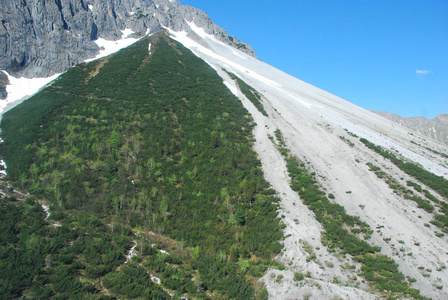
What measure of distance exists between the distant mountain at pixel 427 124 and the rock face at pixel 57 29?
137470mm

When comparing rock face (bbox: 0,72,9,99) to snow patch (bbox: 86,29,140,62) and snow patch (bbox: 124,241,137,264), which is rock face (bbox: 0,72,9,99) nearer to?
snow patch (bbox: 86,29,140,62)

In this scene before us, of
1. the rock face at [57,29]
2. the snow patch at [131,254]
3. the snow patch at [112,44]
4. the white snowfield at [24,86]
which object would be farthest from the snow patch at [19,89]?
the snow patch at [131,254]

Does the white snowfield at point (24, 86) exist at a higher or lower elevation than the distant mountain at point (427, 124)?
lower

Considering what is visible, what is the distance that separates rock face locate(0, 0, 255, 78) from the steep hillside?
1977cm

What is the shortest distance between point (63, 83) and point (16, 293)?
3960cm

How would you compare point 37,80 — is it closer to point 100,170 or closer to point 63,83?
point 63,83

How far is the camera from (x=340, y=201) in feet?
70.7

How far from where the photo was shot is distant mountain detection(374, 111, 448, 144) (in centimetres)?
14962

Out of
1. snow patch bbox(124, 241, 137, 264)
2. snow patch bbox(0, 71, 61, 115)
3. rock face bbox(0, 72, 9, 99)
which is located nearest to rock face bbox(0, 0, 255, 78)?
snow patch bbox(0, 71, 61, 115)

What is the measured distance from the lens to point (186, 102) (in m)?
36.3

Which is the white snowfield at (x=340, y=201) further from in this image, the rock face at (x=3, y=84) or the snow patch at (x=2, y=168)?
the rock face at (x=3, y=84)

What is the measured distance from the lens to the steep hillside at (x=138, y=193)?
13148 mm

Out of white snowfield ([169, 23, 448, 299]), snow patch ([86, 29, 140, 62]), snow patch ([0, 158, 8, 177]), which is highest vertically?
snow patch ([86, 29, 140, 62])

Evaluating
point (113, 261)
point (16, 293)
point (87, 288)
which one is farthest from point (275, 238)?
point (16, 293)
